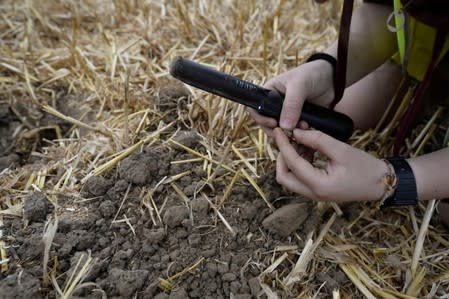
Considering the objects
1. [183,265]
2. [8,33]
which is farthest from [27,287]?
[8,33]

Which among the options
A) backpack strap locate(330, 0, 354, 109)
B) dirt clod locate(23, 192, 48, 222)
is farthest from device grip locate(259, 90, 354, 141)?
dirt clod locate(23, 192, 48, 222)

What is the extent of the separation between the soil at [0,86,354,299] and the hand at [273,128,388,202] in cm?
12

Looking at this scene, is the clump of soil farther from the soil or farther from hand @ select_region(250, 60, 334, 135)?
hand @ select_region(250, 60, 334, 135)

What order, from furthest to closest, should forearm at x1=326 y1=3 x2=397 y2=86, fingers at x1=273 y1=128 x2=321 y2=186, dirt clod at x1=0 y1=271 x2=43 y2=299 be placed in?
forearm at x1=326 y1=3 x2=397 y2=86, fingers at x1=273 y1=128 x2=321 y2=186, dirt clod at x1=0 y1=271 x2=43 y2=299

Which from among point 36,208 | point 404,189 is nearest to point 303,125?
point 404,189

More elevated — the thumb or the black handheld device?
the black handheld device

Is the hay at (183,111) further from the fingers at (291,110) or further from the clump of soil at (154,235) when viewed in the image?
the fingers at (291,110)

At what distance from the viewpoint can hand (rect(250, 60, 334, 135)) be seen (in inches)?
40.8

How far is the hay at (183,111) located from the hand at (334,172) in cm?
14

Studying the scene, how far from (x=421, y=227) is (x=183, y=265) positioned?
0.59 m

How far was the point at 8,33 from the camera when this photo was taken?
1723 millimetres

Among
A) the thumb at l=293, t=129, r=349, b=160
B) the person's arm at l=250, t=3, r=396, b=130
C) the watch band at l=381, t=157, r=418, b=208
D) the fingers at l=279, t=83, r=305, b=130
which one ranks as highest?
the person's arm at l=250, t=3, r=396, b=130

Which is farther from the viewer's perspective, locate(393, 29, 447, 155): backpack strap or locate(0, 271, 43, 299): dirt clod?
locate(393, 29, 447, 155): backpack strap

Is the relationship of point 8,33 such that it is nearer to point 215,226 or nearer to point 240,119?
point 240,119
